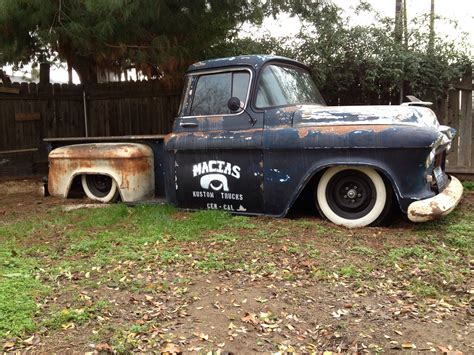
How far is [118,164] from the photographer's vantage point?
6.82 metres

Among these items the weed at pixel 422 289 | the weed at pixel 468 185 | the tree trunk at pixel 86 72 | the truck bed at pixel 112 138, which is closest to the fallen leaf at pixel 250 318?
the weed at pixel 422 289

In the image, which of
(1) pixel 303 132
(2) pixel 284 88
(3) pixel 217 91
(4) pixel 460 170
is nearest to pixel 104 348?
(1) pixel 303 132

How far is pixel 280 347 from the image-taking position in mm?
2979

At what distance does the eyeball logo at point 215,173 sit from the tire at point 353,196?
1.06m

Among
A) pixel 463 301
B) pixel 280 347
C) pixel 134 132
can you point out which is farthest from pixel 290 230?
pixel 134 132

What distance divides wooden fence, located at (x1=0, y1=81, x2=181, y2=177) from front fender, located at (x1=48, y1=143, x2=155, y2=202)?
3.11 m

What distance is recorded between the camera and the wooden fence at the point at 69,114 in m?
9.84

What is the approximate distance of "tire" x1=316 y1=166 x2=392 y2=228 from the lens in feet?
17.3

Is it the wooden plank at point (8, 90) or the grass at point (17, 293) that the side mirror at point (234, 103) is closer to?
the grass at point (17, 293)

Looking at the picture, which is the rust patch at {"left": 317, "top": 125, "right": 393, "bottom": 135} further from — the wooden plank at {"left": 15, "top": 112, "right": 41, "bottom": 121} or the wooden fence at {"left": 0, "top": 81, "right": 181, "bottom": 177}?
the wooden plank at {"left": 15, "top": 112, "right": 41, "bottom": 121}

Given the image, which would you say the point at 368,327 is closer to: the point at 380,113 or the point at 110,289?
the point at 110,289

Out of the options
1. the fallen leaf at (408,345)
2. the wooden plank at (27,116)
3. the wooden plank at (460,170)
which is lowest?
the fallen leaf at (408,345)

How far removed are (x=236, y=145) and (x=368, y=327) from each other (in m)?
3.03

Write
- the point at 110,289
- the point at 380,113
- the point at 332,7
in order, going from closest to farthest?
the point at 110,289, the point at 380,113, the point at 332,7
